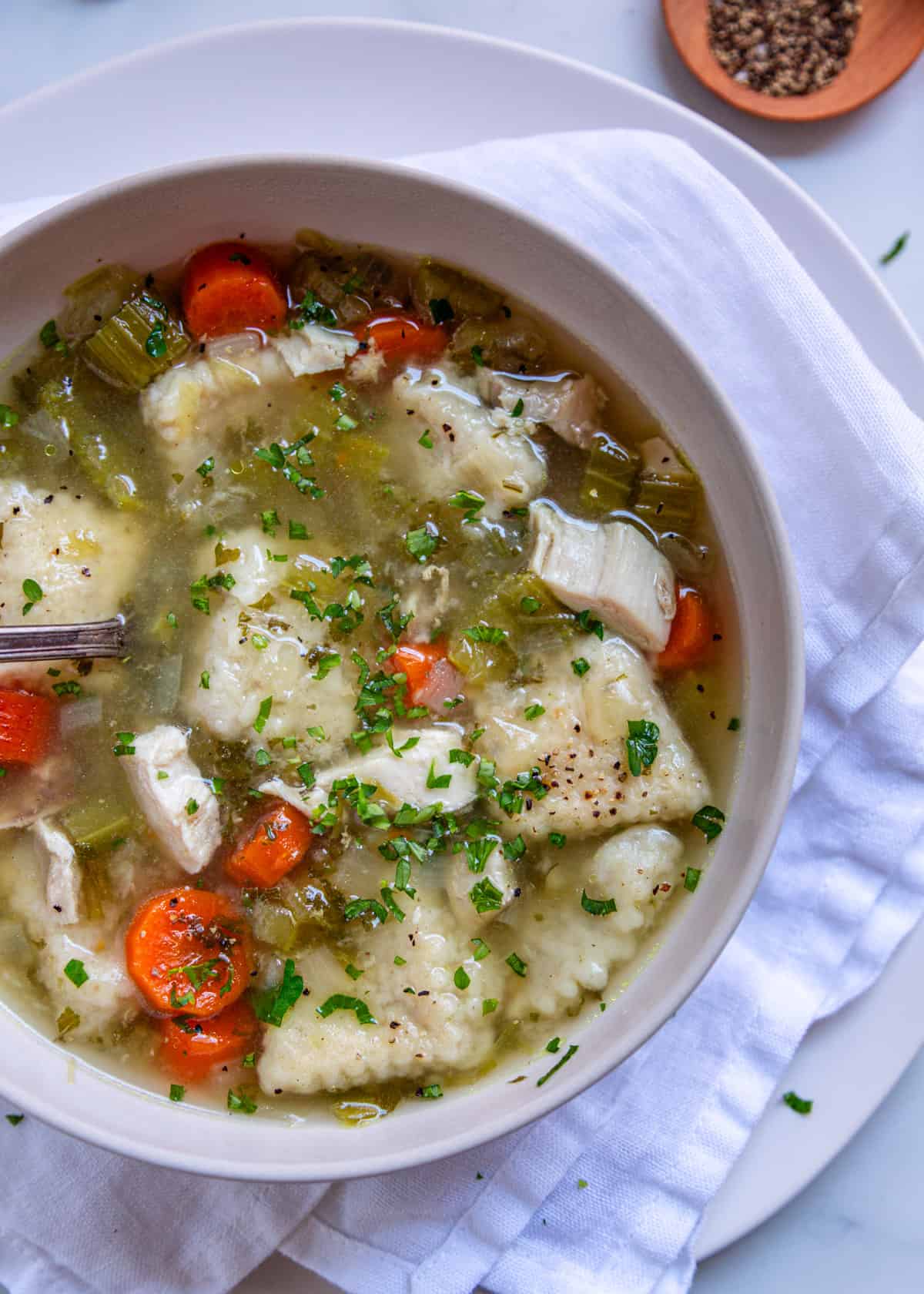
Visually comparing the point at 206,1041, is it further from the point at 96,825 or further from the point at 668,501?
the point at 668,501

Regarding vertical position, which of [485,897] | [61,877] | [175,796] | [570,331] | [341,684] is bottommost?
[61,877]

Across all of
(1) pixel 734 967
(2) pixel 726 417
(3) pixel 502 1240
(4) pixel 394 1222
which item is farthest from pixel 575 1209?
(2) pixel 726 417

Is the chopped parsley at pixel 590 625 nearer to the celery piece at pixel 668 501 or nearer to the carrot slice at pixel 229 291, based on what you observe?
the celery piece at pixel 668 501

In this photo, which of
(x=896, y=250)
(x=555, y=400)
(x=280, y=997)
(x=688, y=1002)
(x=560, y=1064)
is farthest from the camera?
(x=896, y=250)

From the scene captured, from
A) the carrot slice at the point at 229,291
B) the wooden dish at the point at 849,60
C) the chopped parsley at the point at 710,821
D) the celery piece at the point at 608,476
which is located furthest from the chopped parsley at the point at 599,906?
the wooden dish at the point at 849,60

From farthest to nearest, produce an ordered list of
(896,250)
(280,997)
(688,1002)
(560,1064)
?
1. (896,250)
2. (688,1002)
3. (280,997)
4. (560,1064)

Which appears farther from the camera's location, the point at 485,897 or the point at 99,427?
the point at 99,427

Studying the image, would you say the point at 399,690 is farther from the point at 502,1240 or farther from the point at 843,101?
the point at 843,101

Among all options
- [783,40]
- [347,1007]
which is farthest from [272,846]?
[783,40]
